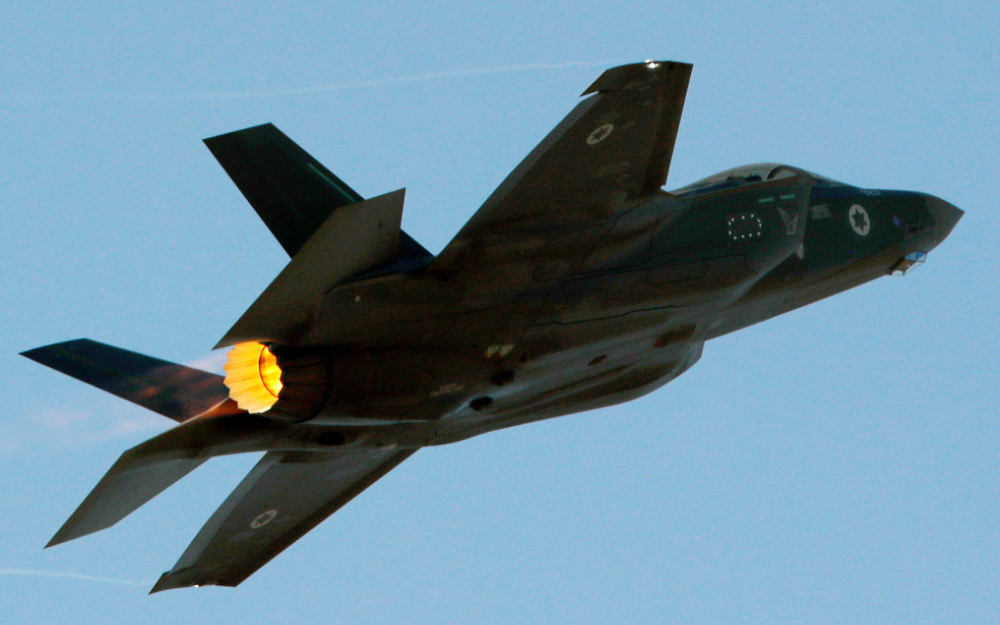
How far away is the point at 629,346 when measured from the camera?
19.1 m

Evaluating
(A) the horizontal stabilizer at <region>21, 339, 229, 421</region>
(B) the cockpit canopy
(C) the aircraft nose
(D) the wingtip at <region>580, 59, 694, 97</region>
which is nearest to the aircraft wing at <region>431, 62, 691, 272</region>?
(D) the wingtip at <region>580, 59, 694, 97</region>

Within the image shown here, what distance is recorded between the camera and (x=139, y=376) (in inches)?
727

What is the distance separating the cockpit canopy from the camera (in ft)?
63.4

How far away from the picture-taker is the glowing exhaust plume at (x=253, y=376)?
1731cm

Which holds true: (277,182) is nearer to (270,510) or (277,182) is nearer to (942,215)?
(270,510)

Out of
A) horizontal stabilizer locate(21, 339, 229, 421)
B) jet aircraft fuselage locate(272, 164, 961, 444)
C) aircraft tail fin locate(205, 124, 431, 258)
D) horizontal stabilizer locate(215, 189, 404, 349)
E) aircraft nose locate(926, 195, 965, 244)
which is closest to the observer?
horizontal stabilizer locate(215, 189, 404, 349)

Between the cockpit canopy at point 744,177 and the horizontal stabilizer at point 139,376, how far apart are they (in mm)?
5473

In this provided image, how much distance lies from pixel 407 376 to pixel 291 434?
1.45 metres

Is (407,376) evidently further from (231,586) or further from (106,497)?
(231,586)

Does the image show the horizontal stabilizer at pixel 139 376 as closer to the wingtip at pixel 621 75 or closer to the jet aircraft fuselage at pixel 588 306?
the jet aircraft fuselage at pixel 588 306

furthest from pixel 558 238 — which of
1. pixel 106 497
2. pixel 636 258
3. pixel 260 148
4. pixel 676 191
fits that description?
pixel 106 497

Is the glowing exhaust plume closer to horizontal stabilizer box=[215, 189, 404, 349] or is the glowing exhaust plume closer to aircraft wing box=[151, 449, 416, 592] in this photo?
horizontal stabilizer box=[215, 189, 404, 349]

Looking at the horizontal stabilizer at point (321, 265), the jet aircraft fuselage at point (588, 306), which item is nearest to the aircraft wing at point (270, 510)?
the jet aircraft fuselage at point (588, 306)

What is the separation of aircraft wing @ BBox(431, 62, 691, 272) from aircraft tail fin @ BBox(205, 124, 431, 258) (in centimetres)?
178
